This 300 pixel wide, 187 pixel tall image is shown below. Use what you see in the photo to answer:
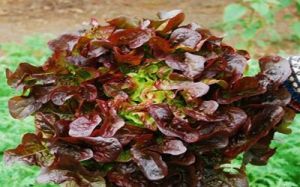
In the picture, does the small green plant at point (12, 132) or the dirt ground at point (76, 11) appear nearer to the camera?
the small green plant at point (12, 132)

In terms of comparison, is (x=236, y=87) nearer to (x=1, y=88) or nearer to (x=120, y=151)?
(x=120, y=151)

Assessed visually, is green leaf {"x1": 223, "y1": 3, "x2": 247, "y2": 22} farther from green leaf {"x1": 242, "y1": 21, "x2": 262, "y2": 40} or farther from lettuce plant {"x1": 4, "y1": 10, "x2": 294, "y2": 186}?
lettuce plant {"x1": 4, "y1": 10, "x2": 294, "y2": 186}

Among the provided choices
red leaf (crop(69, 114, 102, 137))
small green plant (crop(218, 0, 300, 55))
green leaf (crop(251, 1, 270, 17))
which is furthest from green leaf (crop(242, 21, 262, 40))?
red leaf (crop(69, 114, 102, 137))

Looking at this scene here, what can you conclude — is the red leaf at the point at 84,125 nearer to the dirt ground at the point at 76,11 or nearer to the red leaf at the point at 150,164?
the red leaf at the point at 150,164

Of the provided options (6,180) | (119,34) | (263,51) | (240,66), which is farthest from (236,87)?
(263,51)

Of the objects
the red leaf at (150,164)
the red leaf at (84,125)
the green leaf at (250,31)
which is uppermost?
the red leaf at (84,125)

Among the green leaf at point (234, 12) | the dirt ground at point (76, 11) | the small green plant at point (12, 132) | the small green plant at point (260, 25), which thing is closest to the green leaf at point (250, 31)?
the small green plant at point (260, 25)
